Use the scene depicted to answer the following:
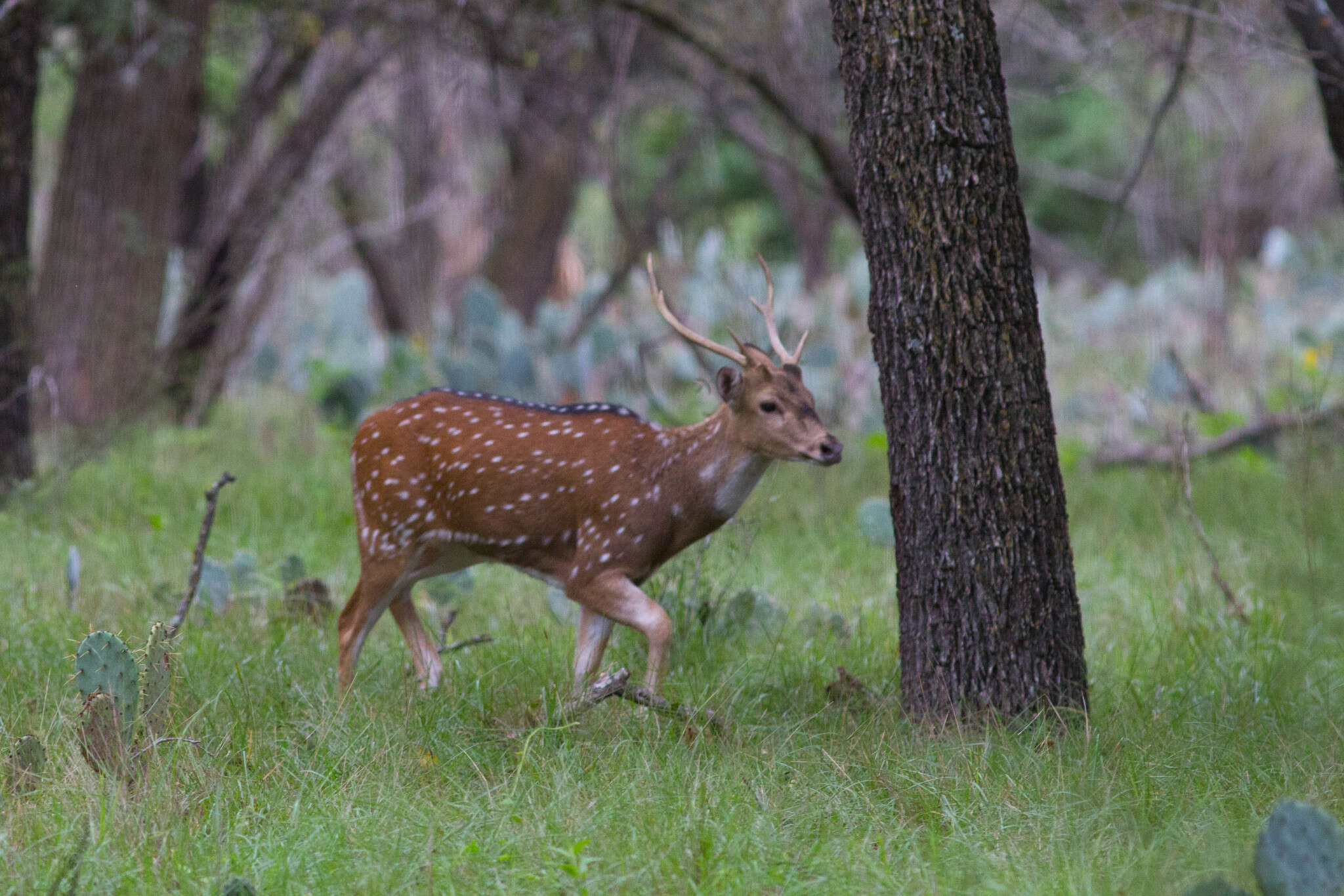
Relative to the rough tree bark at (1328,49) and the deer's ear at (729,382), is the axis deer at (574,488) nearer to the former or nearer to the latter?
the deer's ear at (729,382)

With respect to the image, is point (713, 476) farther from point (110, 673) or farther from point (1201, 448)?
point (1201, 448)

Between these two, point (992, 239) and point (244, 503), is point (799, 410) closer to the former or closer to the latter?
point (992, 239)

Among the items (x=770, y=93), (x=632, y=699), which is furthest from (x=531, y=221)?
(x=632, y=699)

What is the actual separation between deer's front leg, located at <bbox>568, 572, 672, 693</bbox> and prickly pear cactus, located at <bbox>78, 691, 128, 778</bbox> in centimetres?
132

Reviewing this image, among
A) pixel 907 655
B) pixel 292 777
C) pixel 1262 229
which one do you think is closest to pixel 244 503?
pixel 292 777

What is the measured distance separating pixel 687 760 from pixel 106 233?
22.4ft

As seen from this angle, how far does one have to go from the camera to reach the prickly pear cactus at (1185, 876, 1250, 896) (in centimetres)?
258

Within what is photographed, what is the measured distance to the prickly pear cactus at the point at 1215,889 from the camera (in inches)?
102

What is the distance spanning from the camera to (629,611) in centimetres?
429

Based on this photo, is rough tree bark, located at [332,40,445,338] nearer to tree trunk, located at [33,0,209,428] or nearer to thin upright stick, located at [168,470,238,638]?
tree trunk, located at [33,0,209,428]

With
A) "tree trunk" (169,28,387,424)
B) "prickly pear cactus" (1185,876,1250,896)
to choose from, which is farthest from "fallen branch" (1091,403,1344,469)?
"tree trunk" (169,28,387,424)

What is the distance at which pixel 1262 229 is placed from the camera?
2061cm

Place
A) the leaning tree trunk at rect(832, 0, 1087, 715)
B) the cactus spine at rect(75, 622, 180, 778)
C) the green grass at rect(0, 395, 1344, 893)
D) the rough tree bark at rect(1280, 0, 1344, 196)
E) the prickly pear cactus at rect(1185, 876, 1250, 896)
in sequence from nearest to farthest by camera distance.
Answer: the prickly pear cactus at rect(1185, 876, 1250, 896) < the green grass at rect(0, 395, 1344, 893) < the cactus spine at rect(75, 622, 180, 778) < the leaning tree trunk at rect(832, 0, 1087, 715) < the rough tree bark at rect(1280, 0, 1344, 196)

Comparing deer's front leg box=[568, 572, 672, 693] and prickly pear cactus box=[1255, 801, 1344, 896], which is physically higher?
prickly pear cactus box=[1255, 801, 1344, 896]
